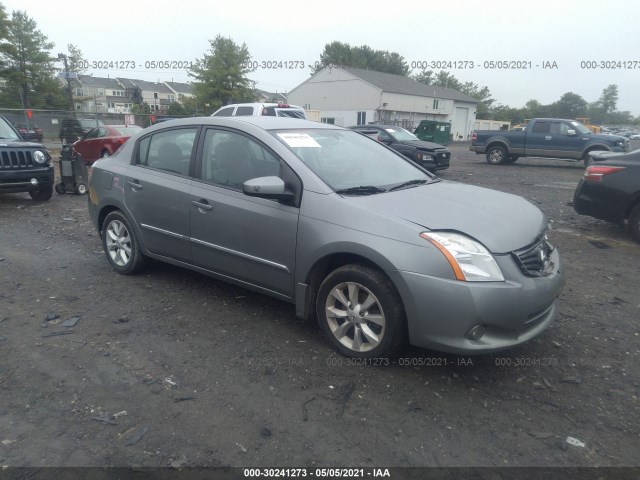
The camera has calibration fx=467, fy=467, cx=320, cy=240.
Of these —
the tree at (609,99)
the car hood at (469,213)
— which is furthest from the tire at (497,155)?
the tree at (609,99)

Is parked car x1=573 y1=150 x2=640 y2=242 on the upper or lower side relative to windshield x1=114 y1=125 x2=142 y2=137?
lower

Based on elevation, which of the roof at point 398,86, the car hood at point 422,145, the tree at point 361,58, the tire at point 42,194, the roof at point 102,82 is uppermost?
the tree at point 361,58

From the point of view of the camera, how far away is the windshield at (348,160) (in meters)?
3.71

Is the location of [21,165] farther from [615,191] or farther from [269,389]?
[615,191]

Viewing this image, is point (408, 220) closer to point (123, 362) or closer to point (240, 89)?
point (123, 362)

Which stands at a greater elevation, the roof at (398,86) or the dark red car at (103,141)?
the roof at (398,86)

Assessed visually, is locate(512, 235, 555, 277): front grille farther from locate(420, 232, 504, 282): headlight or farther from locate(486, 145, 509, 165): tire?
locate(486, 145, 509, 165): tire

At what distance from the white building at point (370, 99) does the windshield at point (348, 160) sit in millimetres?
39908

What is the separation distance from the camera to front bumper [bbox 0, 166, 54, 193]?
8.45m

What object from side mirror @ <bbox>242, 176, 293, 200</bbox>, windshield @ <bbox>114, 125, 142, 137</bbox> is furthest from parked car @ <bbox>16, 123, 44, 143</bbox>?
side mirror @ <bbox>242, 176, 293, 200</bbox>

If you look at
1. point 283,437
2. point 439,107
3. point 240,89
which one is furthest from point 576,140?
point 439,107

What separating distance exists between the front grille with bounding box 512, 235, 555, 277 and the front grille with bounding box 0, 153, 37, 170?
349 inches

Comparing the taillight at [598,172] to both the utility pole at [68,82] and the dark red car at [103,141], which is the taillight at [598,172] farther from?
the utility pole at [68,82]

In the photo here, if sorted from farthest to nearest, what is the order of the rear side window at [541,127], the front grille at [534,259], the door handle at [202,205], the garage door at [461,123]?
1. the garage door at [461,123]
2. the rear side window at [541,127]
3. the door handle at [202,205]
4. the front grille at [534,259]
